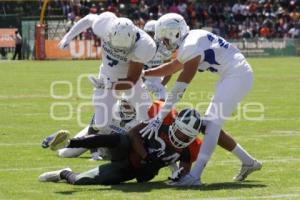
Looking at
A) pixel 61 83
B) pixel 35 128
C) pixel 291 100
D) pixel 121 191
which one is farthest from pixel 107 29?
pixel 61 83

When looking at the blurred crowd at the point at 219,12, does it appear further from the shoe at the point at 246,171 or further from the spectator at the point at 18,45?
the shoe at the point at 246,171

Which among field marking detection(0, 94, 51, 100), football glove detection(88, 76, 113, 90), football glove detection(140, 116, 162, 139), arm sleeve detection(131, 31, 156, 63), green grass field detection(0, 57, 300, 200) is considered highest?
arm sleeve detection(131, 31, 156, 63)

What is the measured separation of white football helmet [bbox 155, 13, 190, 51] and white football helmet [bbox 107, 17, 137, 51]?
2.48ft

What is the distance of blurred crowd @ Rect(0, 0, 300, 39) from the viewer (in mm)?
41250

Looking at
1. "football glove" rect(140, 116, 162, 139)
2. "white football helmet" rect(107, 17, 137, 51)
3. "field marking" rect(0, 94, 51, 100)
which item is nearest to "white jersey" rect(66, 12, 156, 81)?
"white football helmet" rect(107, 17, 137, 51)

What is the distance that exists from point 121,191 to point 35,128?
5297 mm

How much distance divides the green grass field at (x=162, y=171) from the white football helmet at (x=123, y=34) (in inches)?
52.1

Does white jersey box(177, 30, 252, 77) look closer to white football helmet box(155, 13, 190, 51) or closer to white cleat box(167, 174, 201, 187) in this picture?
white football helmet box(155, 13, 190, 51)

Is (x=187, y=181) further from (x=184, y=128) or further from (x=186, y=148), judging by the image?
(x=184, y=128)

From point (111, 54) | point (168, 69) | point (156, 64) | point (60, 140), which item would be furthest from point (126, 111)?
point (156, 64)

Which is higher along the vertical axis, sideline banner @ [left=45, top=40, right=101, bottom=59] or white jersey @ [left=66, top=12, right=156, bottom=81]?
white jersey @ [left=66, top=12, right=156, bottom=81]

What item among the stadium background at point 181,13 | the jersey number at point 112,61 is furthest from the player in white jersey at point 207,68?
the stadium background at point 181,13

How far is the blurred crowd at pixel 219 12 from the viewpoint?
41.2 metres

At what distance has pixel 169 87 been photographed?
1994 cm
